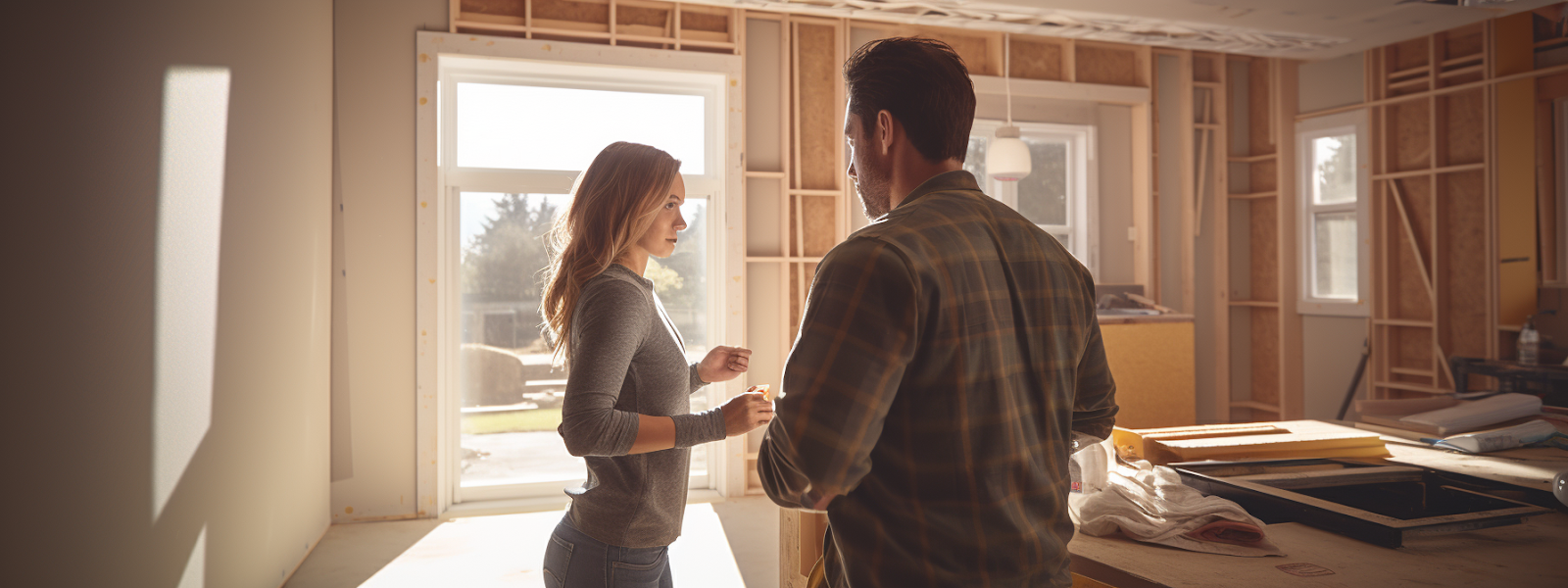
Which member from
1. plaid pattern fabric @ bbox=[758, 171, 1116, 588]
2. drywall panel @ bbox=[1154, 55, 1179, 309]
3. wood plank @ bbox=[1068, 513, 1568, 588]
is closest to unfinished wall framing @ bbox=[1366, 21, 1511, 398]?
drywall panel @ bbox=[1154, 55, 1179, 309]

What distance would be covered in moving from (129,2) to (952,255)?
2542mm

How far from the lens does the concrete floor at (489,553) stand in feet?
12.3

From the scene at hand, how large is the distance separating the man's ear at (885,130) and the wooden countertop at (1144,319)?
15.1ft

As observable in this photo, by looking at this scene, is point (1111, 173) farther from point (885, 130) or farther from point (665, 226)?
point (885, 130)

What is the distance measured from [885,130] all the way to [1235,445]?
1639mm

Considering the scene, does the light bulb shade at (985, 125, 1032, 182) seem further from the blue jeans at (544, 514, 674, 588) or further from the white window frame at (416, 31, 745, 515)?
the blue jeans at (544, 514, 674, 588)

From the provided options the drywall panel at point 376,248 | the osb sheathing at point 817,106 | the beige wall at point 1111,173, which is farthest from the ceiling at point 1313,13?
the drywall panel at point 376,248

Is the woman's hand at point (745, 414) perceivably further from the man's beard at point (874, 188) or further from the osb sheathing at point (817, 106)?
the osb sheathing at point (817, 106)

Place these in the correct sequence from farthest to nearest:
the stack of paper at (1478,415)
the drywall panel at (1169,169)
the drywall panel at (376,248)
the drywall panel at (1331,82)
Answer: the drywall panel at (1169,169)
the drywall panel at (1331,82)
the drywall panel at (376,248)
the stack of paper at (1478,415)

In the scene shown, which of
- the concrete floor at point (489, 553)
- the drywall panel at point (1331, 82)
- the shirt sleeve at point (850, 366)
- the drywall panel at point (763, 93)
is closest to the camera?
the shirt sleeve at point (850, 366)

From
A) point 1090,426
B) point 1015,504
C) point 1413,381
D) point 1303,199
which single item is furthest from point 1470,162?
point 1015,504

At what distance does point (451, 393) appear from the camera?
4926mm

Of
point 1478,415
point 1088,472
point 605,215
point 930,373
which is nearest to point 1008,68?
point 1478,415

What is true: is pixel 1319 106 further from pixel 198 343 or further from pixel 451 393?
pixel 198 343
